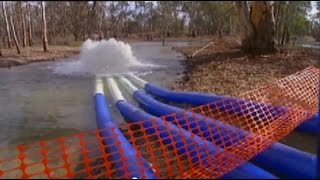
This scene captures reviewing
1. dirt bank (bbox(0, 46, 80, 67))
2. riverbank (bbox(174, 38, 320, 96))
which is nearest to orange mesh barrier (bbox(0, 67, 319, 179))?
riverbank (bbox(174, 38, 320, 96))

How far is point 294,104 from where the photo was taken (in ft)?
21.3

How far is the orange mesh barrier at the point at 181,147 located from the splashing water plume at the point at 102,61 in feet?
29.0

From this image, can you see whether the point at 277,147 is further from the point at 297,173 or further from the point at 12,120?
the point at 12,120

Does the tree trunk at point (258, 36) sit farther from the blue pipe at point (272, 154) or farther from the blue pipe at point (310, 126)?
the blue pipe at point (272, 154)

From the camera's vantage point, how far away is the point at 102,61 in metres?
16.9

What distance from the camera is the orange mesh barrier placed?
297 centimetres

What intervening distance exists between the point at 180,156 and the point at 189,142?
0.75ft

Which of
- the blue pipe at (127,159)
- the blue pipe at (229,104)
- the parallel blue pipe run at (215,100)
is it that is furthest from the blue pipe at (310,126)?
the blue pipe at (127,159)

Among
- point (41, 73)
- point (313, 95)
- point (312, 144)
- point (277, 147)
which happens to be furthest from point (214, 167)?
point (41, 73)

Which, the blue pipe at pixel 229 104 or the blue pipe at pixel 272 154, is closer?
the blue pipe at pixel 272 154

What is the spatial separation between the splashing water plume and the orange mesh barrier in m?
8.83

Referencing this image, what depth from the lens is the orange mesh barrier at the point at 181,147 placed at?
2973mm

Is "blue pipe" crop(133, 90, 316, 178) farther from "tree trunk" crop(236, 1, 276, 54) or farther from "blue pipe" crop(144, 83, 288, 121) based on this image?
"tree trunk" crop(236, 1, 276, 54)

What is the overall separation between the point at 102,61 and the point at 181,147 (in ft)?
43.1
